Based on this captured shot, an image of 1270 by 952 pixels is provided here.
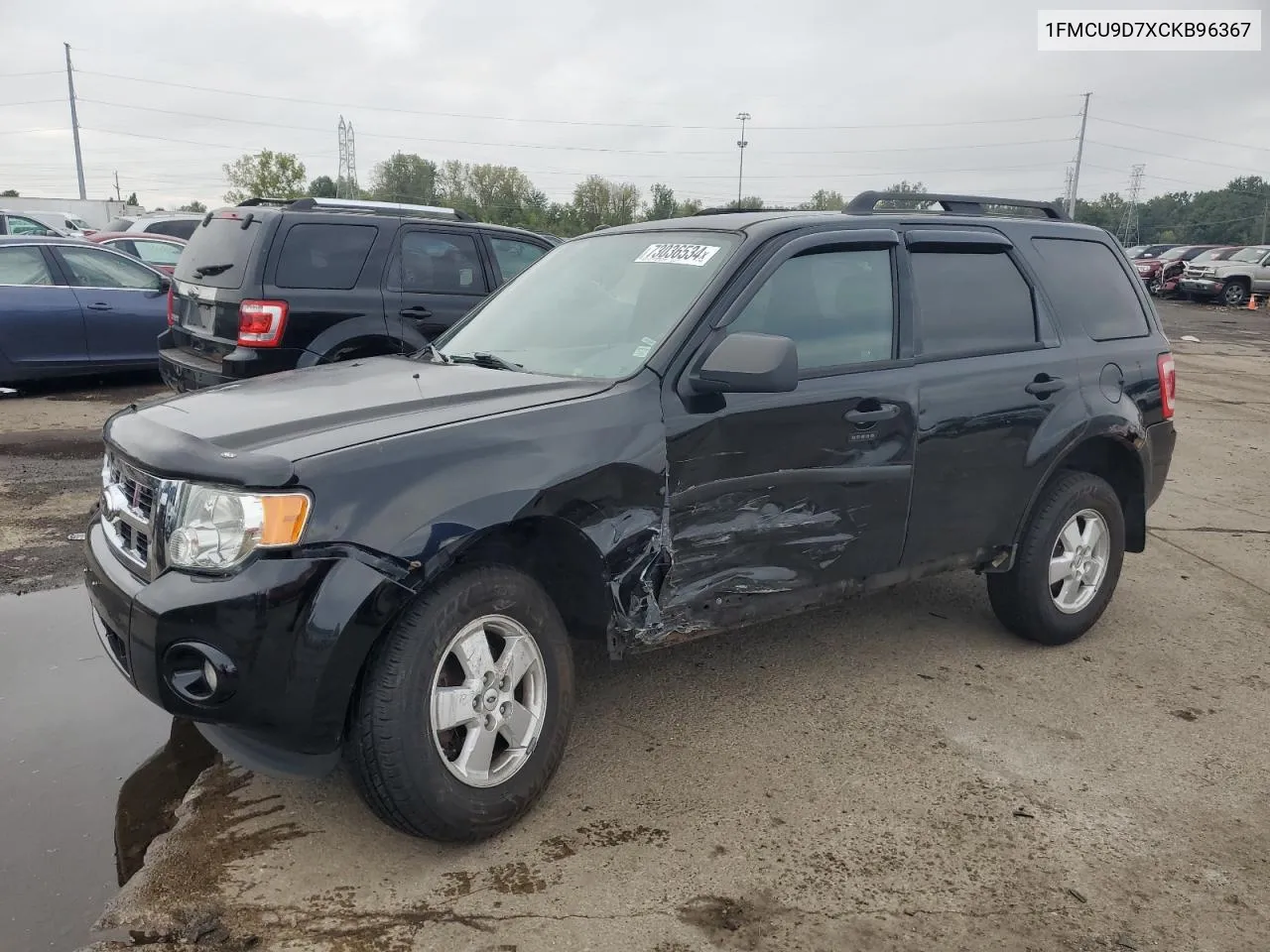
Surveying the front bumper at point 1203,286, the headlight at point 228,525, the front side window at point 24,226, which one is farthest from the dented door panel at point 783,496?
the front bumper at point 1203,286

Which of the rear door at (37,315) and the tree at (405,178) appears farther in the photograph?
the tree at (405,178)

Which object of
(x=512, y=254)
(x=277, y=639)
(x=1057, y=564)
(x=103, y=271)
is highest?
(x=512, y=254)

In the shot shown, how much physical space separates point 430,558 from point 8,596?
126 inches

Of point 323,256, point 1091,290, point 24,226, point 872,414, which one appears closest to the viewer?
point 872,414

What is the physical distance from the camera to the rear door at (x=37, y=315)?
951cm

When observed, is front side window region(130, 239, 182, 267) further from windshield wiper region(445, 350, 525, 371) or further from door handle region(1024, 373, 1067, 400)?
door handle region(1024, 373, 1067, 400)

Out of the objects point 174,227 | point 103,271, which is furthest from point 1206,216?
point 103,271

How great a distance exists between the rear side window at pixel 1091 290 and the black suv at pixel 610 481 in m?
0.02

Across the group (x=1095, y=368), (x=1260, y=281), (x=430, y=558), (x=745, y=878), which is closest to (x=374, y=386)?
(x=430, y=558)

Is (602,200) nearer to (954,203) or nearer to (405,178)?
(405,178)

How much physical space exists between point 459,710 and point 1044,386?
114 inches

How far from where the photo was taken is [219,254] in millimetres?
7215

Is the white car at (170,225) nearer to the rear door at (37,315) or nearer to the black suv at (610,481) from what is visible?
the rear door at (37,315)

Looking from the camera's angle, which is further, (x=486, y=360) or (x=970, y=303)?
(x=970, y=303)
